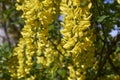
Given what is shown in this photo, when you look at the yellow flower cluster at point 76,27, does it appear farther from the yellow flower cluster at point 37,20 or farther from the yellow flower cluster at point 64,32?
the yellow flower cluster at point 37,20

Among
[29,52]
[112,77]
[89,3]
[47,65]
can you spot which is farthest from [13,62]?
[89,3]

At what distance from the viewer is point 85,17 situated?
12.0 ft

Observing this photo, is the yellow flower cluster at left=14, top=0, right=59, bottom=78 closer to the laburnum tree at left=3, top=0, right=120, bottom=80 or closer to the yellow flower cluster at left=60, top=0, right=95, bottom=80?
the laburnum tree at left=3, top=0, right=120, bottom=80

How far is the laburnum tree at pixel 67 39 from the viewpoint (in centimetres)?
365

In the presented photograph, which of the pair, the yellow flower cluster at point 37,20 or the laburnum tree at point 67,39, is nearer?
the laburnum tree at point 67,39

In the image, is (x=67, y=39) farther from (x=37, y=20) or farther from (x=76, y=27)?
(x=37, y=20)

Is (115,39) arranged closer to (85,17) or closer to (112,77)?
(112,77)

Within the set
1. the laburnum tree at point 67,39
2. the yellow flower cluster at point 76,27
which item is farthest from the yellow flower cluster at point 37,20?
the yellow flower cluster at point 76,27

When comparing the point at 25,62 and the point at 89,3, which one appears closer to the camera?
the point at 89,3

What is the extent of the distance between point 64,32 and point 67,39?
0.08 metres

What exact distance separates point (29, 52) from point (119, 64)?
157cm

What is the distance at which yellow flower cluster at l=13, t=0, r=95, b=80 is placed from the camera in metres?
3.62

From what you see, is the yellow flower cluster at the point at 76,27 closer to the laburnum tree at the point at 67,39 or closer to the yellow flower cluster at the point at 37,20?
the laburnum tree at the point at 67,39

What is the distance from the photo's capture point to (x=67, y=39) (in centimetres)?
369
